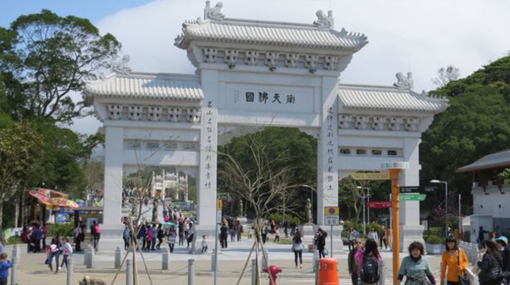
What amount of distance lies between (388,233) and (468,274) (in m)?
26.5

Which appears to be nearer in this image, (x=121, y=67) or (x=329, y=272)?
(x=329, y=272)

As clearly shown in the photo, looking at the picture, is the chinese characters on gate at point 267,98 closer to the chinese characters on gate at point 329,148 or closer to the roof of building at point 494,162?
the chinese characters on gate at point 329,148

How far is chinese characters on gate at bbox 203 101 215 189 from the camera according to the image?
31.6m

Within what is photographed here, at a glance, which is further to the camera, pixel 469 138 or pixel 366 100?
pixel 469 138

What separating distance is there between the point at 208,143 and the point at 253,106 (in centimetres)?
286

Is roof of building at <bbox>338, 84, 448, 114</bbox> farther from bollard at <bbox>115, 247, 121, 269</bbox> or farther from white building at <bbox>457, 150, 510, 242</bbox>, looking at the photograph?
bollard at <bbox>115, 247, 121, 269</bbox>

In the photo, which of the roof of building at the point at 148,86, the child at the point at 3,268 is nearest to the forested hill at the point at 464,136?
the roof of building at the point at 148,86

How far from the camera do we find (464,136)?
5459cm

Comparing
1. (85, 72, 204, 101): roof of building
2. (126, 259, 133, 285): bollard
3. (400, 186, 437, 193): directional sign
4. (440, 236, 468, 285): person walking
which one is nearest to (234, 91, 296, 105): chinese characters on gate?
(85, 72, 204, 101): roof of building

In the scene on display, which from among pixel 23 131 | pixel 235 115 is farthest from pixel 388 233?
pixel 23 131

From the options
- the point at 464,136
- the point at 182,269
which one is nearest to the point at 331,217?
the point at 182,269

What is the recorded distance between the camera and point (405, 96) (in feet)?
114

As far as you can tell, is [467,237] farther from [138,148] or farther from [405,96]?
[138,148]

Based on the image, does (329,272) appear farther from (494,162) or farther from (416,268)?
(494,162)
